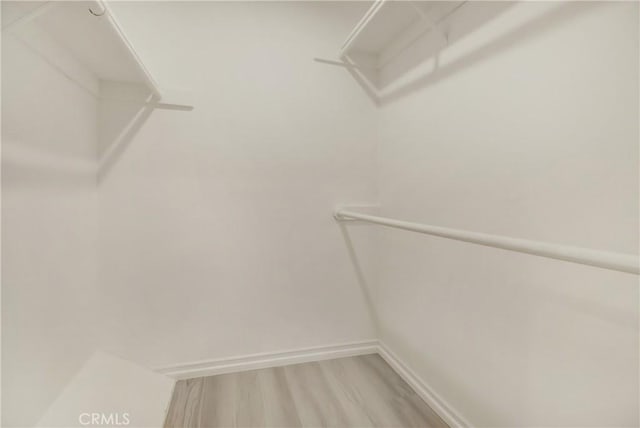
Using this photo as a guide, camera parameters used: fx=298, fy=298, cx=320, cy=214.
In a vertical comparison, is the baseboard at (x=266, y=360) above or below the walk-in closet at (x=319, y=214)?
below

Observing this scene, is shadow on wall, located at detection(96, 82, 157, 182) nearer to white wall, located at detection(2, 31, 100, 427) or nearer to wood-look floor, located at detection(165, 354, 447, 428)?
white wall, located at detection(2, 31, 100, 427)

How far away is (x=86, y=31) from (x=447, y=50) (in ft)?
4.51

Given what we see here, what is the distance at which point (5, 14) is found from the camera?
0.83 m

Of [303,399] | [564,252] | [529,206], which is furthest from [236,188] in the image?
[564,252]

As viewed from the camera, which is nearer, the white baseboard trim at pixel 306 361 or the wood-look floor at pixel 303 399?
the wood-look floor at pixel 303 399

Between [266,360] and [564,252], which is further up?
[564,252]

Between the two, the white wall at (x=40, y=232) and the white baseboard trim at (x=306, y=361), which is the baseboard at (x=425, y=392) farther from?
the white wall at (x=40, y=232)

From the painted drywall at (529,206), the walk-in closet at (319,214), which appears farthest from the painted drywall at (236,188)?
the painted drywall at (529,206)

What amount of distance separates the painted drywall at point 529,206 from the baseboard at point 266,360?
17.6 inches

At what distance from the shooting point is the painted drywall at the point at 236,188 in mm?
1514

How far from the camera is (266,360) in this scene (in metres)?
1.70

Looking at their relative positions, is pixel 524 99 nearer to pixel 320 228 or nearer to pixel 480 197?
pixel 480 197

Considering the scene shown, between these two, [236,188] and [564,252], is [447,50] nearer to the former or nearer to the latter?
[564,252]

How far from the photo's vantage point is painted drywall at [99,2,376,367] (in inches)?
59.6
